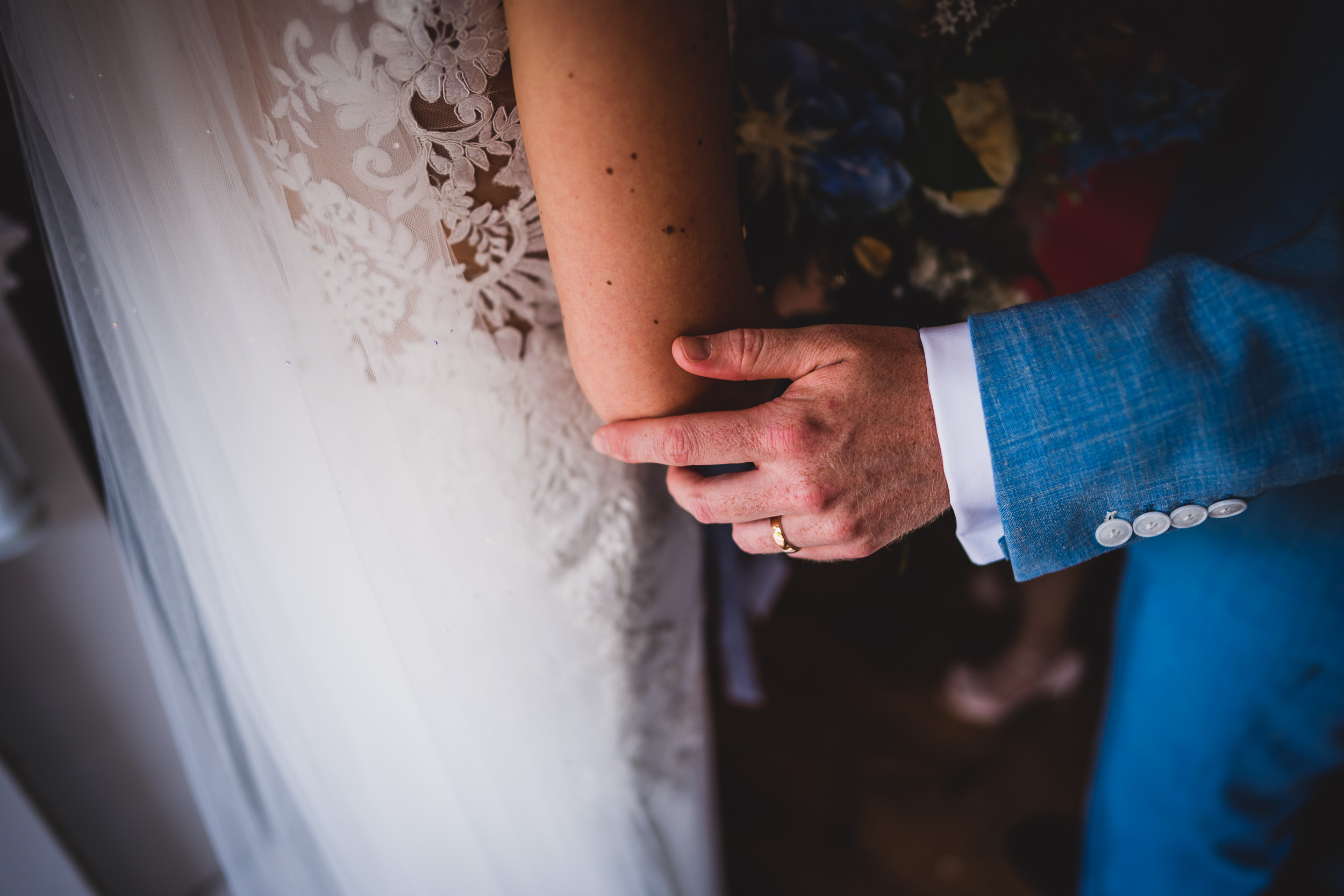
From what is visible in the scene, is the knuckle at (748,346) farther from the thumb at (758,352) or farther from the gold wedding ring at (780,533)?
the gold wedding ring at (780,533)

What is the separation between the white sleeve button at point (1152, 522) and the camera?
1.90ft

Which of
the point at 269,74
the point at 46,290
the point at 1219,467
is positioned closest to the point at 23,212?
the point at 46,290

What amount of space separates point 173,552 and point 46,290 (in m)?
0.47

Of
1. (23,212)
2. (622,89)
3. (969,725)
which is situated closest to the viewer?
(622,89)

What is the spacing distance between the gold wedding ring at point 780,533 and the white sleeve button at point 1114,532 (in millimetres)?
286

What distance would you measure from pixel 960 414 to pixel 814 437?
14cm

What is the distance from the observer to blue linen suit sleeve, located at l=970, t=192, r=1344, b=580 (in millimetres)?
550

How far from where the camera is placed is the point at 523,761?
78 cm

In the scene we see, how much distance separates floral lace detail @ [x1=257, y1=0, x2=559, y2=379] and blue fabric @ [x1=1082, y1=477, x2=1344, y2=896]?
0.97m

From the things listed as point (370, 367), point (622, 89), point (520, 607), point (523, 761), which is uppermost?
point (622, 89)

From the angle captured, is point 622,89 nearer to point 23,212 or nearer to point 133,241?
point 133,241

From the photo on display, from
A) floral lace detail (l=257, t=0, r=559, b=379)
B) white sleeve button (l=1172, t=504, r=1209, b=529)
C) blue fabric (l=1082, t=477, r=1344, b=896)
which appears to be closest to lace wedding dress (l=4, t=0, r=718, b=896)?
floral lace detail (l=257, t=0, r=559, b=379)

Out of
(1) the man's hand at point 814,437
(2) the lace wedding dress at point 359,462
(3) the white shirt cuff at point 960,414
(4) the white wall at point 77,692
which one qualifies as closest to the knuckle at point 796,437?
(1) the man's hand at point 814,437

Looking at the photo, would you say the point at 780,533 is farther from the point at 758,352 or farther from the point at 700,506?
the point at 758,352
